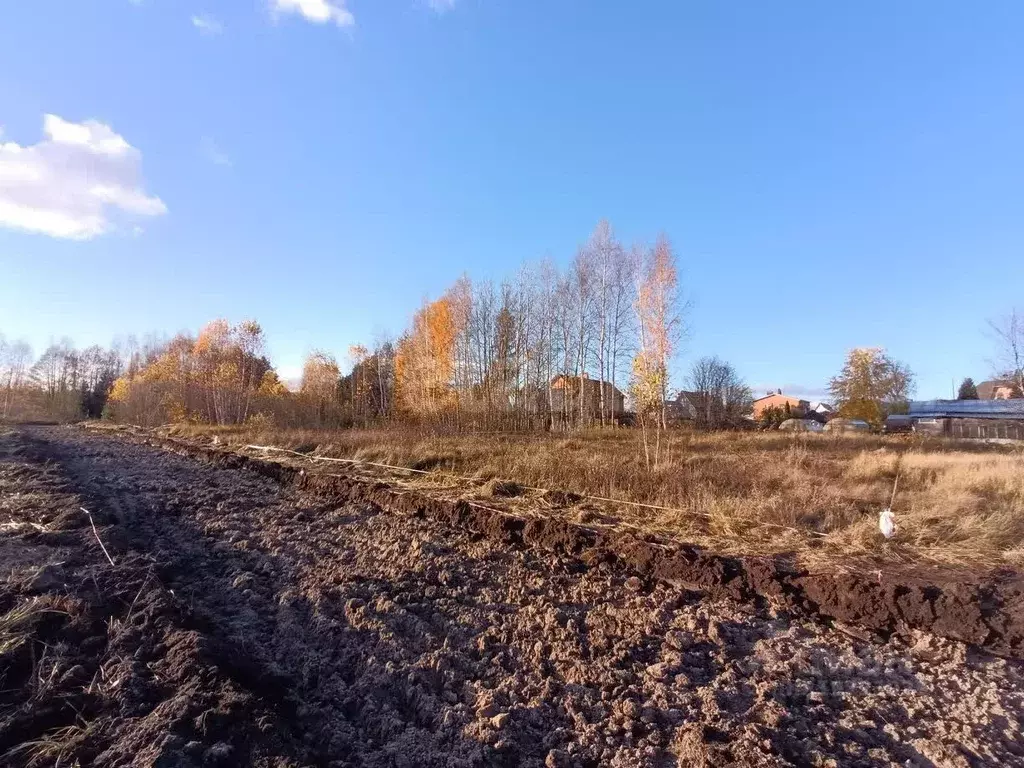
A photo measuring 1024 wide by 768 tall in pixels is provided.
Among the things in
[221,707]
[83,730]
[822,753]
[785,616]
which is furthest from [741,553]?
[83,730]

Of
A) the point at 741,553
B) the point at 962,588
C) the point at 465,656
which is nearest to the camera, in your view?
the point at 465,656

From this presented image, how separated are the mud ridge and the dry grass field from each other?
723 millimetres

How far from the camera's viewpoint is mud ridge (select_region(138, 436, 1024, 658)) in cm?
447

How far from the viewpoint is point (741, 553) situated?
21.5 feet

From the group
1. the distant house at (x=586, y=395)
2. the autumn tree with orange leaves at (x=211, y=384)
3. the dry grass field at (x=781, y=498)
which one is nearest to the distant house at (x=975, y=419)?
the distant house at (x=586, y=395)

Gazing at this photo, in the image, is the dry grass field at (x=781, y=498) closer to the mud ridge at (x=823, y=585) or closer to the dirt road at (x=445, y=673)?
the mud ridge at (x=823, y=585)

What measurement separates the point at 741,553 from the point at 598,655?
321 cm

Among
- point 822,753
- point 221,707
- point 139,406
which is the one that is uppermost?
point 139,406

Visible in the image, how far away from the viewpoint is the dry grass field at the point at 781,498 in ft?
22.2

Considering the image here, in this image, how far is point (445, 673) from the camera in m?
3.78

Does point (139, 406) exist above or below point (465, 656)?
above

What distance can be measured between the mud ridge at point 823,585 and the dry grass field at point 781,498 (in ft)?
2.37

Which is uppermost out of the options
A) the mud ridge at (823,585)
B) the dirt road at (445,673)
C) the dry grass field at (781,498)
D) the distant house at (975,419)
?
the distant house at (975,419)

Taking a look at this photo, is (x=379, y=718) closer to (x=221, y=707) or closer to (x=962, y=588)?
(x=221, y=707)
